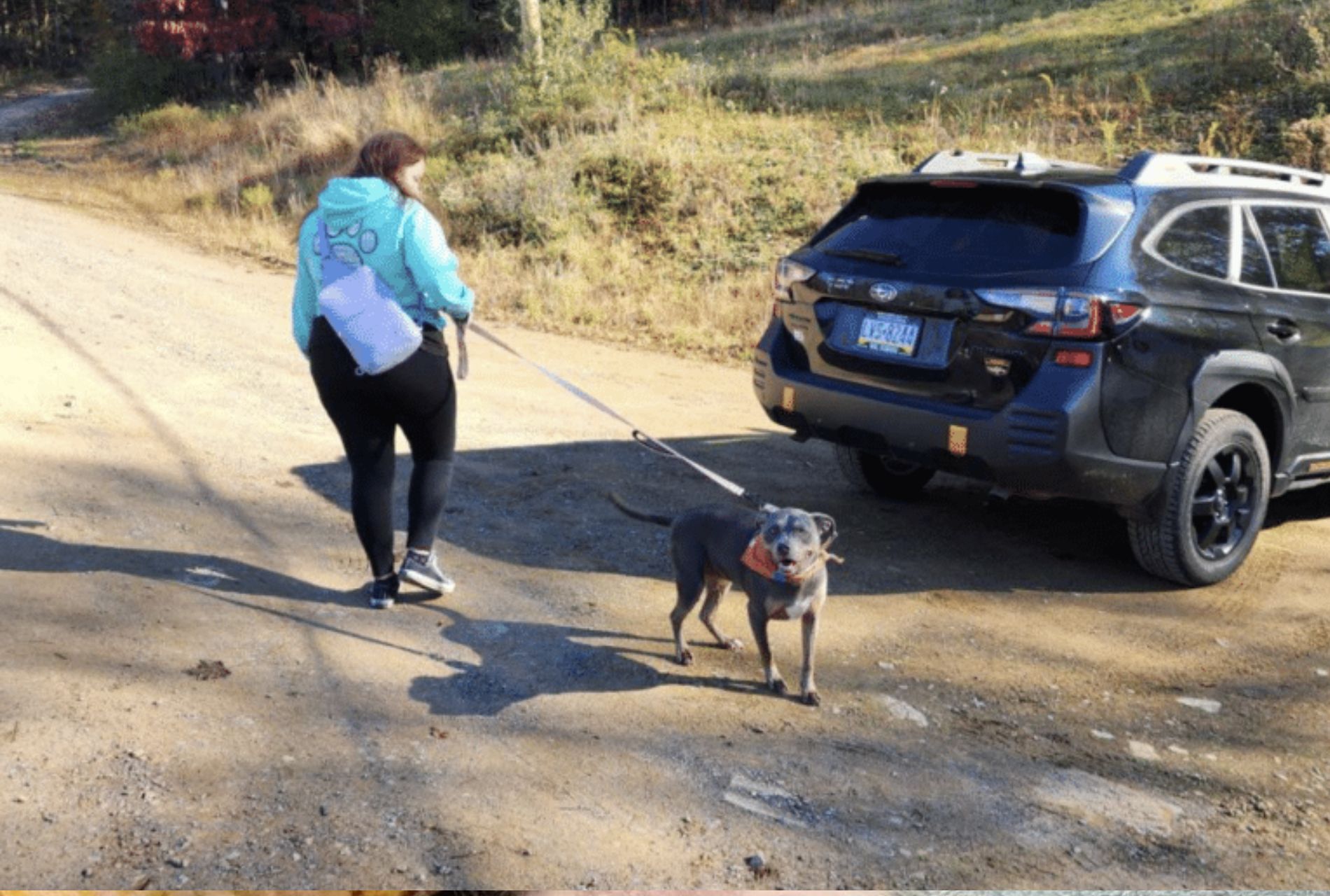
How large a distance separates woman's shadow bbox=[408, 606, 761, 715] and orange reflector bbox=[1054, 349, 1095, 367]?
185 centimetres

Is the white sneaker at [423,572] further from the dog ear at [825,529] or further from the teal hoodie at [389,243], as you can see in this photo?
the dog ear at [825,529]

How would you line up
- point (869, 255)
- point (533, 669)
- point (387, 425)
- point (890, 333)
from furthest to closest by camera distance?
point (869, 255)
point (890, 333)
point (387, 425)
point (533, 669)

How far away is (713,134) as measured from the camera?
18.2 metres

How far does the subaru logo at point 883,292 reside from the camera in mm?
5902

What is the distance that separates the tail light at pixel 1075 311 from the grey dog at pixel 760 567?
58.7 inches

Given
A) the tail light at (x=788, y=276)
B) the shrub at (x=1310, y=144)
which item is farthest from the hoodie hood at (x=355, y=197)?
the shrub at (x=1310, y=144)

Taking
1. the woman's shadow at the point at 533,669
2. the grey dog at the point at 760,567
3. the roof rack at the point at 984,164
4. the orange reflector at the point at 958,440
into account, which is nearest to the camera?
the grey dog at the point at 760,567

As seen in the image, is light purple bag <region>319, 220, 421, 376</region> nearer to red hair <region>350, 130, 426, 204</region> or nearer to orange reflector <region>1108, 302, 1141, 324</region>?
red hair <region>350, 130, 426, 204</region>

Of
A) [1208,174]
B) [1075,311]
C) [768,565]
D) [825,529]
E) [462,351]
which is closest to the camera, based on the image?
[768,565]

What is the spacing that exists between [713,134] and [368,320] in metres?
13.9

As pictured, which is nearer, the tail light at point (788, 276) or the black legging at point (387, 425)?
the black legging at point (387, 425)

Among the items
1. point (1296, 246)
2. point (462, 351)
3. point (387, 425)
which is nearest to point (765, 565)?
point (387, 425)

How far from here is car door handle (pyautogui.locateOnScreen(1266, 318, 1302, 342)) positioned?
6098 mm

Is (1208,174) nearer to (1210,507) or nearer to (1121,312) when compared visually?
(1121,312)
